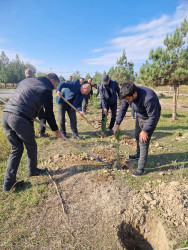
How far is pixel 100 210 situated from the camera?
91.0 inches

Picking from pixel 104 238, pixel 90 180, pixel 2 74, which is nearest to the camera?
pixel 104 238

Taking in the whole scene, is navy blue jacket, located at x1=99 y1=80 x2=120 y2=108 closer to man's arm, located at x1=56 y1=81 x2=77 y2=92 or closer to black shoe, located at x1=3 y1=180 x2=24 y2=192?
man's arm, located at x1=56 y1=81 x2=77 y2=92

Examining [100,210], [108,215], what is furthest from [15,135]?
[108,215]

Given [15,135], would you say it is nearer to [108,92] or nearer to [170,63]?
[108,92]

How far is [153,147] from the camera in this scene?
4.40m

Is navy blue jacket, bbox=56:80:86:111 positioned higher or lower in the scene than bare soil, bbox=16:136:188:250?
higher

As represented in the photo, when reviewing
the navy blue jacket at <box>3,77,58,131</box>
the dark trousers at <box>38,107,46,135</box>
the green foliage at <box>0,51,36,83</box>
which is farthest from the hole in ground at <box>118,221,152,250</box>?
the green foliage at <box>0,51,36,83</box>

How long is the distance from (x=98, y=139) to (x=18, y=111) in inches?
116

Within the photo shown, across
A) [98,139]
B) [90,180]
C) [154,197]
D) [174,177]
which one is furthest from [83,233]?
[98,139]

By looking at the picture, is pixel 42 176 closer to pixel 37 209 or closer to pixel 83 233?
pixel 37 209

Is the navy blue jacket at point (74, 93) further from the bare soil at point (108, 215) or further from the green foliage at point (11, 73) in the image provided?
the green foliage at point (11, 73)

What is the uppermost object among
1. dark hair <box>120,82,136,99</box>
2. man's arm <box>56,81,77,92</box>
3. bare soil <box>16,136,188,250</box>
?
man's arm <box>56,81,77,92</box>

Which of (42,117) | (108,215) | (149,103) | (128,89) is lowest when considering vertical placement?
(108,215)

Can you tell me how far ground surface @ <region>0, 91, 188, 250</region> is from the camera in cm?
193
